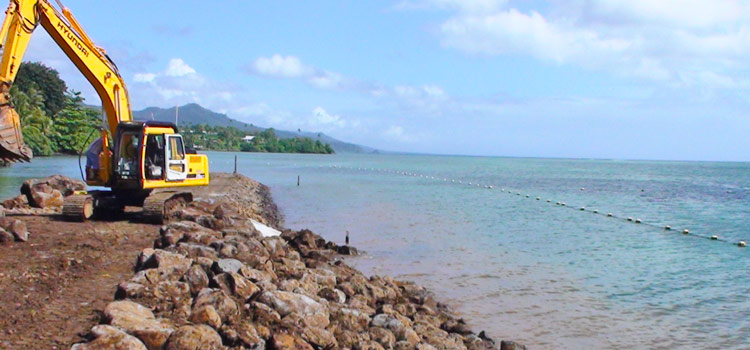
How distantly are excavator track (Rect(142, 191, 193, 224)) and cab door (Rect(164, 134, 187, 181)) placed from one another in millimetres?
571

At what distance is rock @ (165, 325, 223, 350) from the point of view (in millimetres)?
6818

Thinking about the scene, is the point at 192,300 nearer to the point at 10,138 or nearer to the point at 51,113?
the point at 10,138

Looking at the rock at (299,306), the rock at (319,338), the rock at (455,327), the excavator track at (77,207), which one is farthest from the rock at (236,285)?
the excavator track at (77,207)

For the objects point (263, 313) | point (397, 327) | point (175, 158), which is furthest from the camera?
point (175, 158)

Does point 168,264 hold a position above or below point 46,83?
below

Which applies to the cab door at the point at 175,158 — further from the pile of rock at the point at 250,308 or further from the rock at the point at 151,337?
the rock at the point at 151,337

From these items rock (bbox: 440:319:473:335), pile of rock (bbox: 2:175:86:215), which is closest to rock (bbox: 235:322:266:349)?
rock (bbox: 440:319:473:335)

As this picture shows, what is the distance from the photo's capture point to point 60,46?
51.8ft

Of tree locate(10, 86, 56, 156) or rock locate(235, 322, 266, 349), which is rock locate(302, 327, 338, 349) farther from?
tree locate(10, 86, 56, 156)

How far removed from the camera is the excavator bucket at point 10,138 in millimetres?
12547

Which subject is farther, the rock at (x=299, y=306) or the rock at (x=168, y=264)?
the rock at (x=168, y=264)

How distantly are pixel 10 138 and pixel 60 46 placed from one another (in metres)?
3.88

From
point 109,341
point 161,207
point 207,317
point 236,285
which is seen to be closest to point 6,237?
point 161,207

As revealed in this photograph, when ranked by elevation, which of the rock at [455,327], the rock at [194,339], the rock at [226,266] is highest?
the rock at [226,266]
